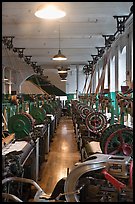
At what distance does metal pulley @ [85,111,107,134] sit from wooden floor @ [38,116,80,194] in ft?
3.36

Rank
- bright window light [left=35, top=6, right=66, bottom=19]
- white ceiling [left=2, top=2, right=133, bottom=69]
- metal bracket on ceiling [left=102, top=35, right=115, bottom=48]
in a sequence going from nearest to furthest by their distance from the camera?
bright window light [left=35, top=6, right=66, bottom=19] < white ceiling [left=2, top=2, right=133, bottom=69] < metal bracket on ceiling [left=102, top=35, right=115, bottom=48]

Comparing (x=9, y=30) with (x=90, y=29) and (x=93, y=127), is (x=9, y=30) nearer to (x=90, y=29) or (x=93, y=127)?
(x=90, y=29)

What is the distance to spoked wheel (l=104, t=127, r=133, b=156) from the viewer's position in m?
3.07

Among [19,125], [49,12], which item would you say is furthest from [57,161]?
[49,12]

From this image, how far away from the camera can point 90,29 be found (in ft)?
27.0

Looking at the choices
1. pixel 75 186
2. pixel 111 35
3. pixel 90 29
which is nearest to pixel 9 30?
pixel 90 29

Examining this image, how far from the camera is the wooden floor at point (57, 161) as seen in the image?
5.57m

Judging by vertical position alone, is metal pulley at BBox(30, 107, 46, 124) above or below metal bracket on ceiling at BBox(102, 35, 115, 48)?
below

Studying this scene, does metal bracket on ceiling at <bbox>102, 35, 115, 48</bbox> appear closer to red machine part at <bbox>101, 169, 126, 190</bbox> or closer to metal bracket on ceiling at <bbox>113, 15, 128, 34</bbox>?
metal bracket on ceiling at <bbox>113, 15, 128, 34</bbox>

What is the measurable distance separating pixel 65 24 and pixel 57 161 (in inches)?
125

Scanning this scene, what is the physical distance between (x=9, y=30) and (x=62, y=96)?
624 inches

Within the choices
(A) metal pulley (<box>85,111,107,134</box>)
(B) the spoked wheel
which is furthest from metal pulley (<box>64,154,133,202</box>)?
(A) metal pulley (<box>85,111,107,134</box>)

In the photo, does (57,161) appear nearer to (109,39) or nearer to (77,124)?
(77,124)

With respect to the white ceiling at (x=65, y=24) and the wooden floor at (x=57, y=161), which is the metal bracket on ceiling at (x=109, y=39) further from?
the wooden floor at (x=57, y=161)
